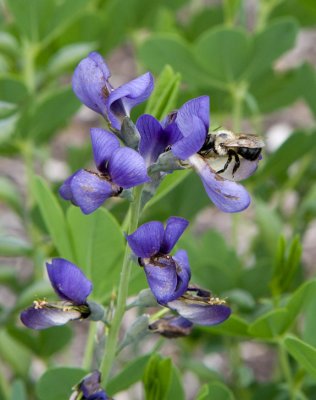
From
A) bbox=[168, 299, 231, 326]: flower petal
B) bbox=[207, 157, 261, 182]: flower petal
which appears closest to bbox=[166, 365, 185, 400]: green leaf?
bbox=[168, 299, 231, 326]: flower petal

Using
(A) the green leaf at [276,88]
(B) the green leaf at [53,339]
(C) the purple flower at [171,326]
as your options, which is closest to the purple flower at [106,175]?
(C) the purple flower at [171,326]

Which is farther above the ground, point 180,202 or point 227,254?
point 180,202

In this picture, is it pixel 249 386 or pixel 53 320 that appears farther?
pixel 249 386

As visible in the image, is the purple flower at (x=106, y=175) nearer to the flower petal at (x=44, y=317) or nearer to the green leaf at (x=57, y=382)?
the flower petal at (x=44, y=317)

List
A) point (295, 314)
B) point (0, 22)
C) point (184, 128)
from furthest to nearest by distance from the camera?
1. point (0, 22)
2. point (295, 314)
3. point (184, 128)

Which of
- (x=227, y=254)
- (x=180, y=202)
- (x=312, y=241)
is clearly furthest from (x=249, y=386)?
(x=312, y=241)

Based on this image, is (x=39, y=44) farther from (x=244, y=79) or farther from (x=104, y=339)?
(x=104, y=339)
